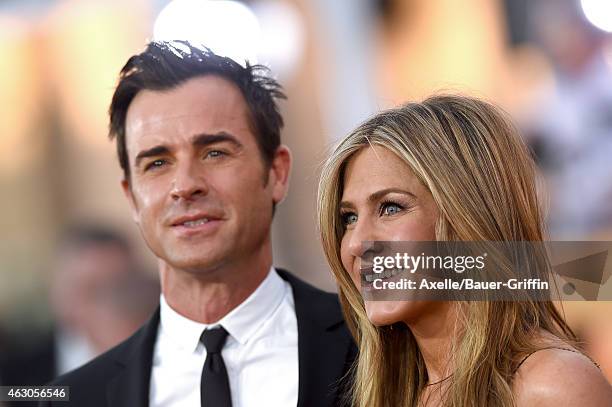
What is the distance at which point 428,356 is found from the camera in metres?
2.55

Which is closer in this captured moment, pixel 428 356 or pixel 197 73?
pixel 428 356

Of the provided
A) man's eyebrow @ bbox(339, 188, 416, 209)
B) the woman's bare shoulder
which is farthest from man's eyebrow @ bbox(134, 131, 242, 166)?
the woman's bare shoulder

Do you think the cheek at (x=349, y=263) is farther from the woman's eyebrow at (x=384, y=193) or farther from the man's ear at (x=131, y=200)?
the man's ear at (x=131, y=200)

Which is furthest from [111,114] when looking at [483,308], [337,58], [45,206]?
[45,206]

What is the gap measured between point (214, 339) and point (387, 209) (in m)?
0.80

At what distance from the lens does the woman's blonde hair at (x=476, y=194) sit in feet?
7.61

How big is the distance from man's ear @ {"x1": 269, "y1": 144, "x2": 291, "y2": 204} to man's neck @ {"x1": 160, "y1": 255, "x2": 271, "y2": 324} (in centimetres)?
26

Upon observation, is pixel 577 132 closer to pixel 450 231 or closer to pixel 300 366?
pixel 300 366

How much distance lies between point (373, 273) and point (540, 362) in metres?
0.46

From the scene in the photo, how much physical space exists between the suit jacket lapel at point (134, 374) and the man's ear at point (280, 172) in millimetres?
555

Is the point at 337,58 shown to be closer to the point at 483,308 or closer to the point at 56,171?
the point at 56,171

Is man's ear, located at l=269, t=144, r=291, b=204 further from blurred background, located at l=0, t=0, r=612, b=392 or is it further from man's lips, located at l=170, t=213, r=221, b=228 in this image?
blurred background, located at l=0, t=0, r=612, b=392

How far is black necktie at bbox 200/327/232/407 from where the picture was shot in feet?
9.40

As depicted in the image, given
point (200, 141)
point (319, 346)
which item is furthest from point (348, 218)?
point (200, 141)
